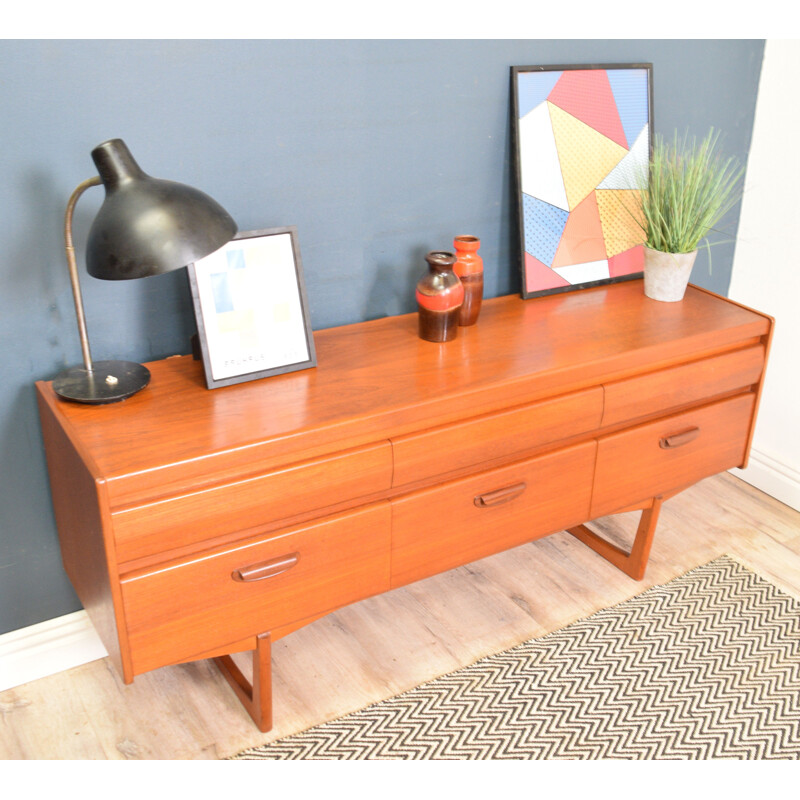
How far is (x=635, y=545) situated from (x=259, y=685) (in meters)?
1.05

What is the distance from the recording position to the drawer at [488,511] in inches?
68.7

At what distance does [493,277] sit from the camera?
7.22 feet

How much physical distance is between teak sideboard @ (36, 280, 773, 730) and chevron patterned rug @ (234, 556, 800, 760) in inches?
8.4

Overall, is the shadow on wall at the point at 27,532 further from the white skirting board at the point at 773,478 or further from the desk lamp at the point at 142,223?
the white skirting board at the point at 773,478

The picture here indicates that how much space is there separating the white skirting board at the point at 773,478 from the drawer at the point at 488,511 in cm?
96

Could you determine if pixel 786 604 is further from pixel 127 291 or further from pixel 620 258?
pixel 127 291

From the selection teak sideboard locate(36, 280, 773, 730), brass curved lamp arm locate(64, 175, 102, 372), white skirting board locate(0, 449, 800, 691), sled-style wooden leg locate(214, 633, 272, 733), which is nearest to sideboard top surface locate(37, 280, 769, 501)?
teak sideboard locate(36, 280, 773, 730)

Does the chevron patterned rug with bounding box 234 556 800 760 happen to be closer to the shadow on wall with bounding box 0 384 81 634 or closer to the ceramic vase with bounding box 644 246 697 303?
the shadow on wall with bounding box 0 384 81 634

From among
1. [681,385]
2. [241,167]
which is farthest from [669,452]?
[241,167]

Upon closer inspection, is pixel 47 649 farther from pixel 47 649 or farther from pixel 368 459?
pixel 368 459

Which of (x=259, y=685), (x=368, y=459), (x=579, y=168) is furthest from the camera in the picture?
(x=579, y=168)

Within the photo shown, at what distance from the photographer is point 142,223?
4.56 feet

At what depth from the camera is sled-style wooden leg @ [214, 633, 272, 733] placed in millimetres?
1690
